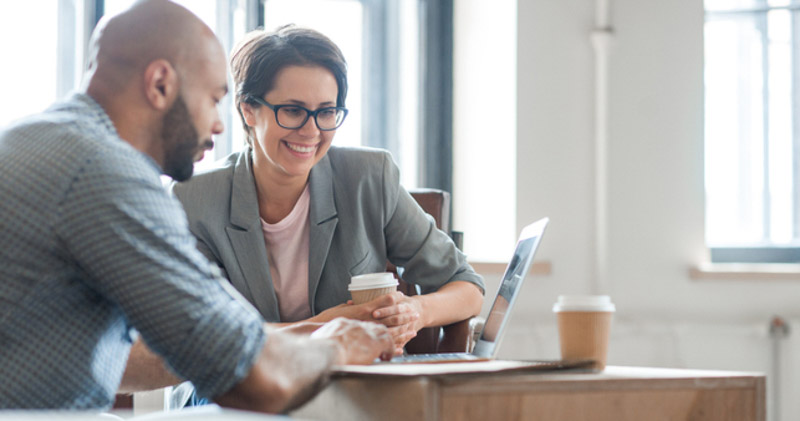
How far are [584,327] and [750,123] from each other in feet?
8.29

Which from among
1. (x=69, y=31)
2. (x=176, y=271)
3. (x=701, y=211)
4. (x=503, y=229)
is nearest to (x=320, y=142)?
(x=176, y=271)

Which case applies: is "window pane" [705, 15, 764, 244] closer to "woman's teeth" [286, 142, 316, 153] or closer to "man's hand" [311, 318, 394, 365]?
"woman's teeth" [286, 142, 316, 153]

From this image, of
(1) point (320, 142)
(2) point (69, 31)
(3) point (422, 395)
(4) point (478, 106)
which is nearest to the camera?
(3) point (422, 395)

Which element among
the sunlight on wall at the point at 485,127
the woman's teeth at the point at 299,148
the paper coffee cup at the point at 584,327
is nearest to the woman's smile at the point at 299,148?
the woman's teeth at the point at 299,148

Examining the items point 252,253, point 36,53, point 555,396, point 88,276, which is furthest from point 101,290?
point 36,53

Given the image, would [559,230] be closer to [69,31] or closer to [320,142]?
[320,142]

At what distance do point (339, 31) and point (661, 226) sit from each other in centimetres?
147

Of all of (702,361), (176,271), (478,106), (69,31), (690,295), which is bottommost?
(702,361)

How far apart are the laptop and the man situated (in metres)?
0.29

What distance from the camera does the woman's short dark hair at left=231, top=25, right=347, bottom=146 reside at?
5.94ft

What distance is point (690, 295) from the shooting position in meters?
3.11

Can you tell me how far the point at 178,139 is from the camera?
1.14 meters

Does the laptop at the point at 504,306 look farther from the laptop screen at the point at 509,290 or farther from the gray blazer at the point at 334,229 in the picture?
the gray blazer at the point at 334,229

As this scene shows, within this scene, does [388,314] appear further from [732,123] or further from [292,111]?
[732,123]
